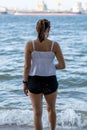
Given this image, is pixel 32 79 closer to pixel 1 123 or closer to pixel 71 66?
pixel 1 123

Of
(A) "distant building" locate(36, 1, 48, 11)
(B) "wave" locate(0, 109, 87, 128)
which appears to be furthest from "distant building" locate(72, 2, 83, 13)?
(B) "wave" locate(0, 109, 87, 128)

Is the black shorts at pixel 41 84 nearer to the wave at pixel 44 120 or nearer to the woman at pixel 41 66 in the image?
the woman at pixel 41 66

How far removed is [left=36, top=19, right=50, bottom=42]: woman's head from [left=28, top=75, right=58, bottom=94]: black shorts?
0.44 meters

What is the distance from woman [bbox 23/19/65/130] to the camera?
15.1 feet

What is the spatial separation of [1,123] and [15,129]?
1.26ft

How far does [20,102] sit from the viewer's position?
28.3ft

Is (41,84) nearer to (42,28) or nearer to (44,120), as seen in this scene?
(42,28)

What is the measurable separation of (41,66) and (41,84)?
20 cm

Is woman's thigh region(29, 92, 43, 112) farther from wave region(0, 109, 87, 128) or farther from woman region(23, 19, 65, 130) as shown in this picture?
wave region(0, 109, 87, 128)

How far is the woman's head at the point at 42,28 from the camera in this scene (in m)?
4.54

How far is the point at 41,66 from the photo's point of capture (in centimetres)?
466

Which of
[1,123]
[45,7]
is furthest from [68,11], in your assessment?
[1,123]

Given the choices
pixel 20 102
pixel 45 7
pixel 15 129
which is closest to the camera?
pixel 15 129

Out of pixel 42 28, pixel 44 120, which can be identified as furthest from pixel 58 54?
pixel 44 120
